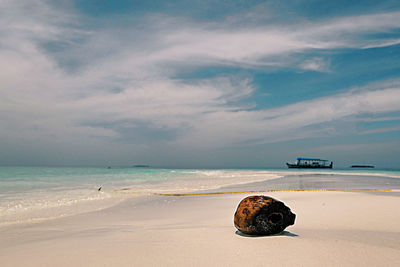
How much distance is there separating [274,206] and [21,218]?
7.53m

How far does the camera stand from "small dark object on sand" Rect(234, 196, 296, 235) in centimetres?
442

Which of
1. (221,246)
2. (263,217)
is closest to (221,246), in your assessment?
(221,246)

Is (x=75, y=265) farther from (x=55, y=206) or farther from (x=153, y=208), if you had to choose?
(x=55, y=206)

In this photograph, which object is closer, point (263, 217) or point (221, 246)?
point (221, 246)

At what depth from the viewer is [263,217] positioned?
14.6 ft

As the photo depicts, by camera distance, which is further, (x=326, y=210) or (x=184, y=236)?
(x=326, y=210)

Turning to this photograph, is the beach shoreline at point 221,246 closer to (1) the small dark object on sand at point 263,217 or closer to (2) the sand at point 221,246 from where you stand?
(2) the sand at point 221,246

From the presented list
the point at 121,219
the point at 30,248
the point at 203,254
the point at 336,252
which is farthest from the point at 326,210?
the point at 30,248

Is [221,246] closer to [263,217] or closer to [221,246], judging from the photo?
[221,246]

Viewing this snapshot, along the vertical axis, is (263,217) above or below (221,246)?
above

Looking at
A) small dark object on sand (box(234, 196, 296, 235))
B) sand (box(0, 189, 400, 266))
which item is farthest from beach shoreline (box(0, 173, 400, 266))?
small dark object on sand (box(234, 196, 296, 235))

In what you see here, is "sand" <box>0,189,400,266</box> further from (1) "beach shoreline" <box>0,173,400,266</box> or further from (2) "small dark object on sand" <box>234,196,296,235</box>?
(2) "small dark object on sand" <box>234,196,296,235</box>

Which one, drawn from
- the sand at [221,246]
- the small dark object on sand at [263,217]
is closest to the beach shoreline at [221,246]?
the sand at [221,246]

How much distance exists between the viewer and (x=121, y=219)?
7555mm
